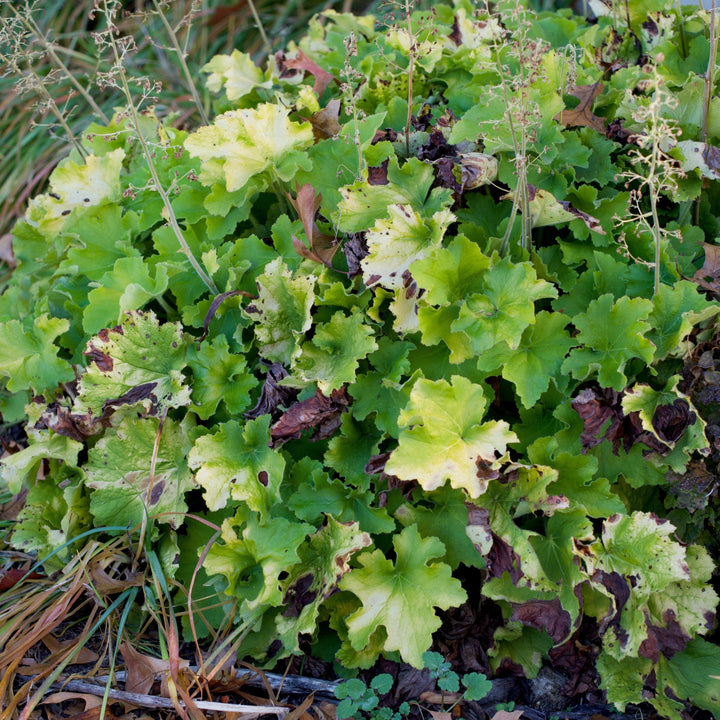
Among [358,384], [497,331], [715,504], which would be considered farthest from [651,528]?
[358,384]

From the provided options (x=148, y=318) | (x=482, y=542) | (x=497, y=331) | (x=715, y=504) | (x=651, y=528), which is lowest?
(x=715, y=504)

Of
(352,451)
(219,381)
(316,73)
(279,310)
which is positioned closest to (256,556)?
(352,451)

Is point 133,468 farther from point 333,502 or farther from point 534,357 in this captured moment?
point 534,357

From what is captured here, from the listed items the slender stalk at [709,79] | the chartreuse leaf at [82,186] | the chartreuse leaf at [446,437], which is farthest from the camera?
the chartreuse leaf at [82,186]

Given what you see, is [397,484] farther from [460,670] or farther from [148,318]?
[148,318]

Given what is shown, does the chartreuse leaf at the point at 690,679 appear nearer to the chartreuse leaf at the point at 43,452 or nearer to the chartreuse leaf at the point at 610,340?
the chartreuse leaf at the point at 610,340

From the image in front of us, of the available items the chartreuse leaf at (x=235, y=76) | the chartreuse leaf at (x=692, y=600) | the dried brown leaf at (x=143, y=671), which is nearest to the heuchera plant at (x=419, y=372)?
the chartreuse leaf at (x=692, y=600)
